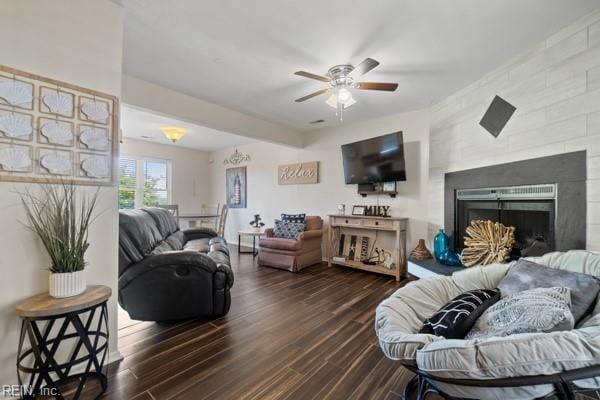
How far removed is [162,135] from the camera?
210 inches

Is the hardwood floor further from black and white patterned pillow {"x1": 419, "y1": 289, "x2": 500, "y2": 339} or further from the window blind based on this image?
the window blind

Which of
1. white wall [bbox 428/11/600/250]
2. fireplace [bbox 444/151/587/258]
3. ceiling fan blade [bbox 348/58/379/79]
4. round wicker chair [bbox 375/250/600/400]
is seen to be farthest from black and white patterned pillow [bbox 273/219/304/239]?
round wicker chair [bbox 375/250/600/400]

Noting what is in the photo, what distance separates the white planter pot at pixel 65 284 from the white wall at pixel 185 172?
5214mm

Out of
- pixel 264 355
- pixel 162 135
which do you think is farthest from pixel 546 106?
pixel 162 135

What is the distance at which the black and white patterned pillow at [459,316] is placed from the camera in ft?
4.16

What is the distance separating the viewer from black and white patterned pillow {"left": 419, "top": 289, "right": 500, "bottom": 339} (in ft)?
4.16

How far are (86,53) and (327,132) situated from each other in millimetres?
3720

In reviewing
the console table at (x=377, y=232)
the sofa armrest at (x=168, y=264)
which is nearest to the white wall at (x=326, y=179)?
the console table at (x=377, y=232)

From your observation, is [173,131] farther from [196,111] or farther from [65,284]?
[65,284]

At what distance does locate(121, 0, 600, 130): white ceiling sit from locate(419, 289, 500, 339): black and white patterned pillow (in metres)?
1.93

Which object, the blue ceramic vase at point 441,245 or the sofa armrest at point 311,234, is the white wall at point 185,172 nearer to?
the sofa armrest at point 311,234

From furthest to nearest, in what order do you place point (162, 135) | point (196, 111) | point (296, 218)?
1. point (162, 135)
2. point (296, 218)
3. point (196, 111)

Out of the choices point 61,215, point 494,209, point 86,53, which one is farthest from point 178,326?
point 494,209

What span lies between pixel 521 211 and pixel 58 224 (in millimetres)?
3704
